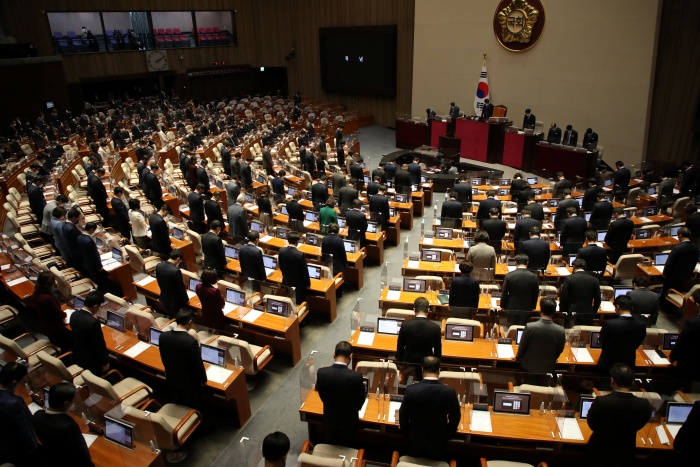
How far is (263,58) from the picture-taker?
27.9m

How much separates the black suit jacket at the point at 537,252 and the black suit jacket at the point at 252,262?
13.0ft

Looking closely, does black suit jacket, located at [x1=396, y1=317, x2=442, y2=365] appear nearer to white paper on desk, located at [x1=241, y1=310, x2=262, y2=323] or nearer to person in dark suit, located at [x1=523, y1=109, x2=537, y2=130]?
white paper on desk, located at [x1=241, y1=310, x2=262, y2=323]

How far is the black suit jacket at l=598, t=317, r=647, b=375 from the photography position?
496 centimetres

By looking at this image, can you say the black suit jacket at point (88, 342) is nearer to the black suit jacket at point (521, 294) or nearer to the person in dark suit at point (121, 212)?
the person in dark suit at point (121, 212)

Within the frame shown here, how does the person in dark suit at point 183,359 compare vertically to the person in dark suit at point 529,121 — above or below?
below

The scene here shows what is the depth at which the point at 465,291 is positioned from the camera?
595 centimetres

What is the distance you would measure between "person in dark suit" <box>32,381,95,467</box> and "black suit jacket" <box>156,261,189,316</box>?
2.54 meters

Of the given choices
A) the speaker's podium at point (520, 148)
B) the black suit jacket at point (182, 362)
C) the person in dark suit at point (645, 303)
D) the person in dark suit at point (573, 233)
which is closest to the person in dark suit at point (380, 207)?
the person in dark suit at point (573, 233)

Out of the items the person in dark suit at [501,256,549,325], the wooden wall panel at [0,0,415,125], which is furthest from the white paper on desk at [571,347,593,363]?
the wooden wall panel at [0,0,415,125]

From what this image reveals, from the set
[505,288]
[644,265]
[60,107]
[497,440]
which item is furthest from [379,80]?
[497,440]

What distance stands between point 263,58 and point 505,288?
25.4 m

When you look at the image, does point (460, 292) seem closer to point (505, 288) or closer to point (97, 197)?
point (505, 288)

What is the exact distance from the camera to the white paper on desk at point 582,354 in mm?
5406

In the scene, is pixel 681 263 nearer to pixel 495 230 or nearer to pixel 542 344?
pixel 495 230
